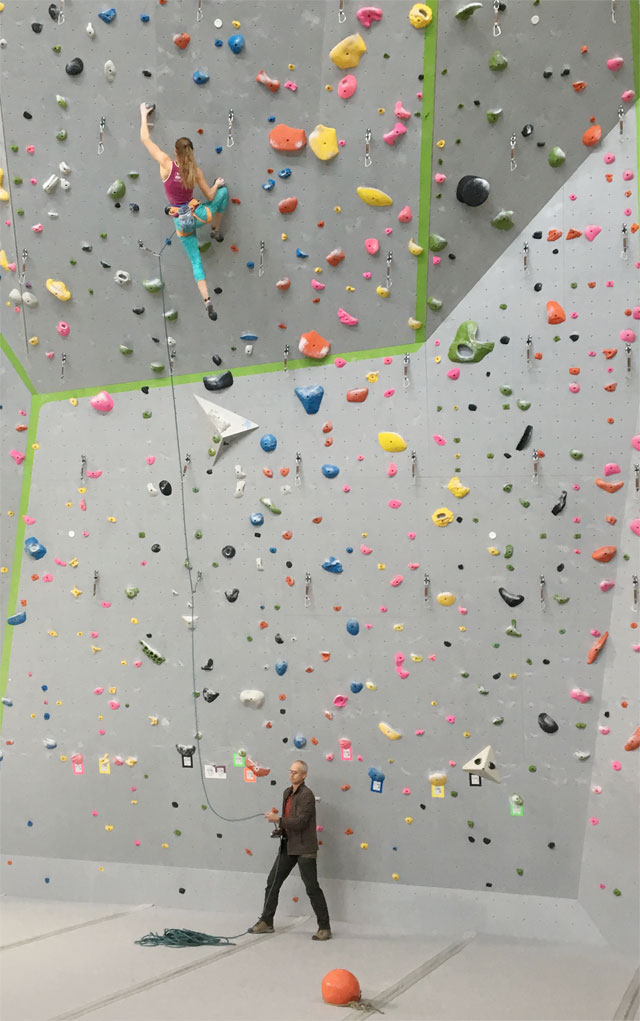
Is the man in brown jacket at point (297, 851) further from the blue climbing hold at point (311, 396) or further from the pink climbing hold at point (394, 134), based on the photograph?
the pink climbing hold at point (394, 134)

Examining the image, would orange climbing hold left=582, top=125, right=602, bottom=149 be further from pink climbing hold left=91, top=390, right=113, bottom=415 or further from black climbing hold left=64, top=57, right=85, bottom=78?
pink climbing hold left=91, top=390, right=113, bottom=415

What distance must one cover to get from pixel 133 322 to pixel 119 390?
410 millimetres

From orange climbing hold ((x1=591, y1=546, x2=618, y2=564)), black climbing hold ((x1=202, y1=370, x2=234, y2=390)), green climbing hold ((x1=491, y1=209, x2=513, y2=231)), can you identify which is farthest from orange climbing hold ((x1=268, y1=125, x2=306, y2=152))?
orange climbing hold ((x1=591, y1=546, x2=618, y2=564))

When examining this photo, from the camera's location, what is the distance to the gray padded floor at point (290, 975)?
366 centimetres

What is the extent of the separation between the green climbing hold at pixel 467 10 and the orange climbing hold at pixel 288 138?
96 cm

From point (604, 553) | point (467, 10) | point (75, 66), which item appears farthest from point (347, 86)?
point (604, 553)

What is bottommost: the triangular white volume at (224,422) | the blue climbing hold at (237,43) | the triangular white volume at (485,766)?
the triangular white volume at (485,766)

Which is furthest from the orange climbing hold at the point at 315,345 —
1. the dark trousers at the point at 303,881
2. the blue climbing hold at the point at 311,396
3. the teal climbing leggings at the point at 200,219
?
the dark trousers at the point at 303,881

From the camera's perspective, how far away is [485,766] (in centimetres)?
461

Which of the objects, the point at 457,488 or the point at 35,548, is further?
the point at 35,548

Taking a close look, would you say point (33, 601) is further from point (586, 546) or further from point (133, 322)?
point (586, 546)

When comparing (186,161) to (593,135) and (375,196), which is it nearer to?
(375,196)

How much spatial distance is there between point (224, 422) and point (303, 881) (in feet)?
8.26

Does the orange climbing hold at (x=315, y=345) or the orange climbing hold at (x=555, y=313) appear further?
the orange climbing hold at (x=315, y=345)
